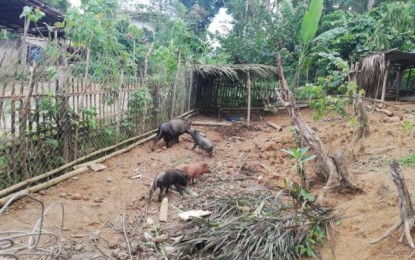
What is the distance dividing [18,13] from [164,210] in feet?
36.1

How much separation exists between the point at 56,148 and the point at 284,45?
13741 mm

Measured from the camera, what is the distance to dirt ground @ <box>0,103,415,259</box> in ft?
12.7

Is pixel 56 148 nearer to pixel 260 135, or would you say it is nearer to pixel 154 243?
pixel 154 243

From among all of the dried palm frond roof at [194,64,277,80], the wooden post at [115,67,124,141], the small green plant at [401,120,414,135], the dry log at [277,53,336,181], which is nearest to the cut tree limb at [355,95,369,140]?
the small green plant at [401,120,414,135]

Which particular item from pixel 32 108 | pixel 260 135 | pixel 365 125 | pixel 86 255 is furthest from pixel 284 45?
pixel 86 255

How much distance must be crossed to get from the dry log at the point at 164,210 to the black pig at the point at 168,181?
205mm

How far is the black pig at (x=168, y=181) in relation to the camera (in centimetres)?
558

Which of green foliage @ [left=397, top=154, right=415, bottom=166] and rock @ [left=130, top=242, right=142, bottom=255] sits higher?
green foliage @ [left=397, top=154, right=415, bottom=166]

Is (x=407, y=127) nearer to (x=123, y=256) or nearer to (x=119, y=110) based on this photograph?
(x=123, y=256)

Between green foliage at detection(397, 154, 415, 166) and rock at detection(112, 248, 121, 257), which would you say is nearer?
rock at detection(112, 248, 121, 257)

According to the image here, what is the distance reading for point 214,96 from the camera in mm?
15516

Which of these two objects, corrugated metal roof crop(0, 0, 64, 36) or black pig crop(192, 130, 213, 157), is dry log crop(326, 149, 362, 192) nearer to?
black pig crop(192, 130, 213, 157)

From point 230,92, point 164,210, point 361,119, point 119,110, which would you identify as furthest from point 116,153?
point 230,92

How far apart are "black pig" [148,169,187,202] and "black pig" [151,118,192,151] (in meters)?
2.63
